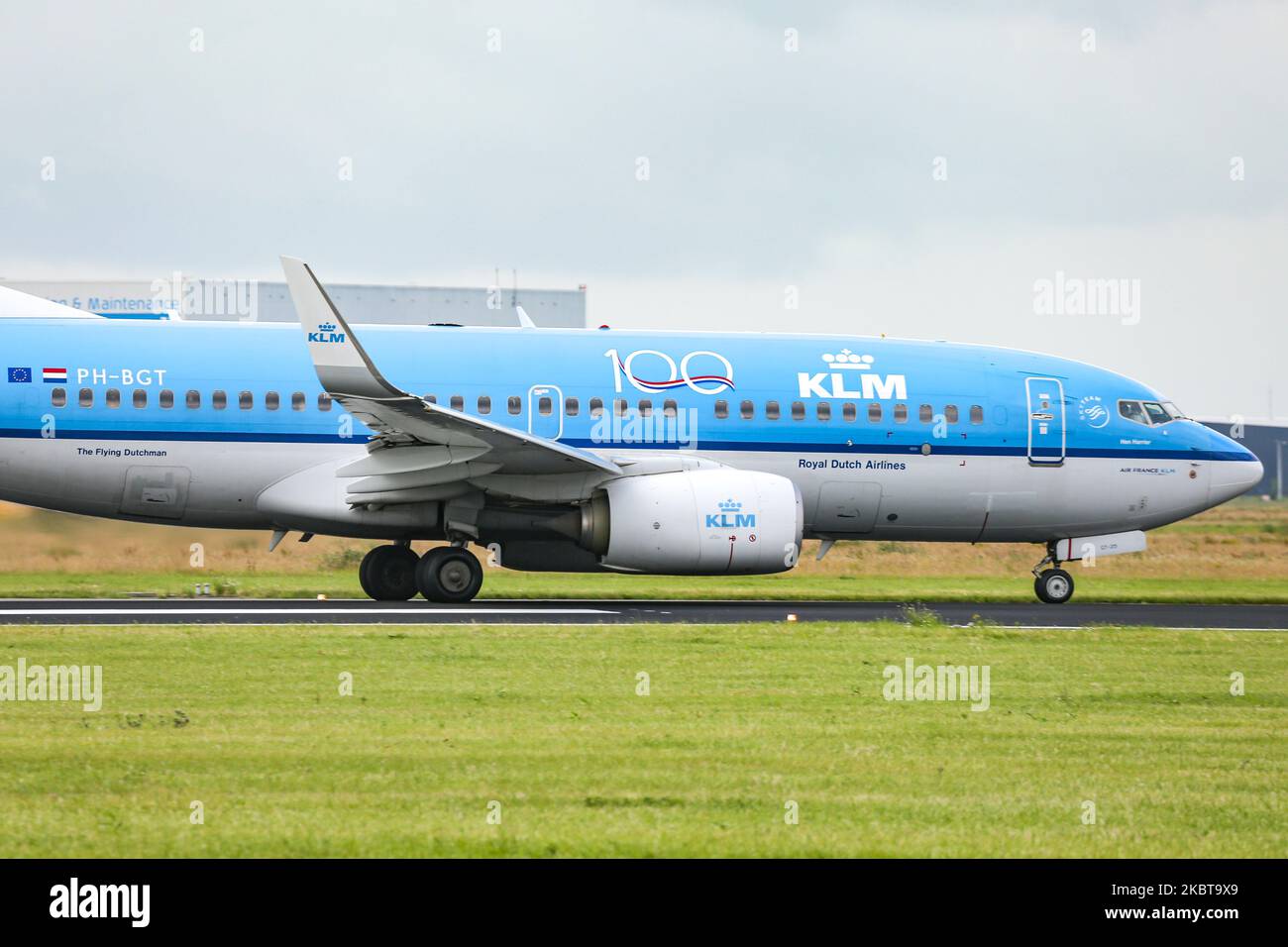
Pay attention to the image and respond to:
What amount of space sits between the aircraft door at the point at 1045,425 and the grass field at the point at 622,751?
8060mm

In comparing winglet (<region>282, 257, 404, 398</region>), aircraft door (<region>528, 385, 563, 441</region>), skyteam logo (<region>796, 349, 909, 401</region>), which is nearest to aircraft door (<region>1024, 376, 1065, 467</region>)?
skyteam logo (<region>796, 349, 909, 401</region>)

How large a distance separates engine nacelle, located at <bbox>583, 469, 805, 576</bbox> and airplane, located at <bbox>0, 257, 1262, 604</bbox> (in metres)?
0.03

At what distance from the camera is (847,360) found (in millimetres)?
24047

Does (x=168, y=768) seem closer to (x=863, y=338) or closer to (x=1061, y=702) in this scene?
(x=1061, y=702)

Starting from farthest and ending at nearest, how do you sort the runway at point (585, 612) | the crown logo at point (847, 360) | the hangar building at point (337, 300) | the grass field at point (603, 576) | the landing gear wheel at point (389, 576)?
the hangar building at point (337, 300), the grass field at point (603, 576), the crown logo at point (847, 360), the landing gear wheel at point (389, 576), the runway at point (585, 612)

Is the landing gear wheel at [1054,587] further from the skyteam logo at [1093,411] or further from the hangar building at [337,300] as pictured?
the hangar building at [337,300]

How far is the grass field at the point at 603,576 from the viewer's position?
25.7 m

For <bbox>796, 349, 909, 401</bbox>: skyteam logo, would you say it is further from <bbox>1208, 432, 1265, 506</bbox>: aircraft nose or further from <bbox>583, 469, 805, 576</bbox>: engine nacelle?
<bbox>1208, 432, 1265, 506</bbox>: aircraft nose

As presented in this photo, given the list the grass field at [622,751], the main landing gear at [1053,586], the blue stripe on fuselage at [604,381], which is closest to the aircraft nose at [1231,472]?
the blue stripe on fuselage at [604,381]

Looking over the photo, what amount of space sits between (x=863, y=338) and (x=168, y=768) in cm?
1705

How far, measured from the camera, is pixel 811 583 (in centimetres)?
3000

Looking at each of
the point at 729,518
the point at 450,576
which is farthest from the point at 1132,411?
the point at 450,576

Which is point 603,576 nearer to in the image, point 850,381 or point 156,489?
point 850,381

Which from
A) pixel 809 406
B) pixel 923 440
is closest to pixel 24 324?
pixel 809 406
